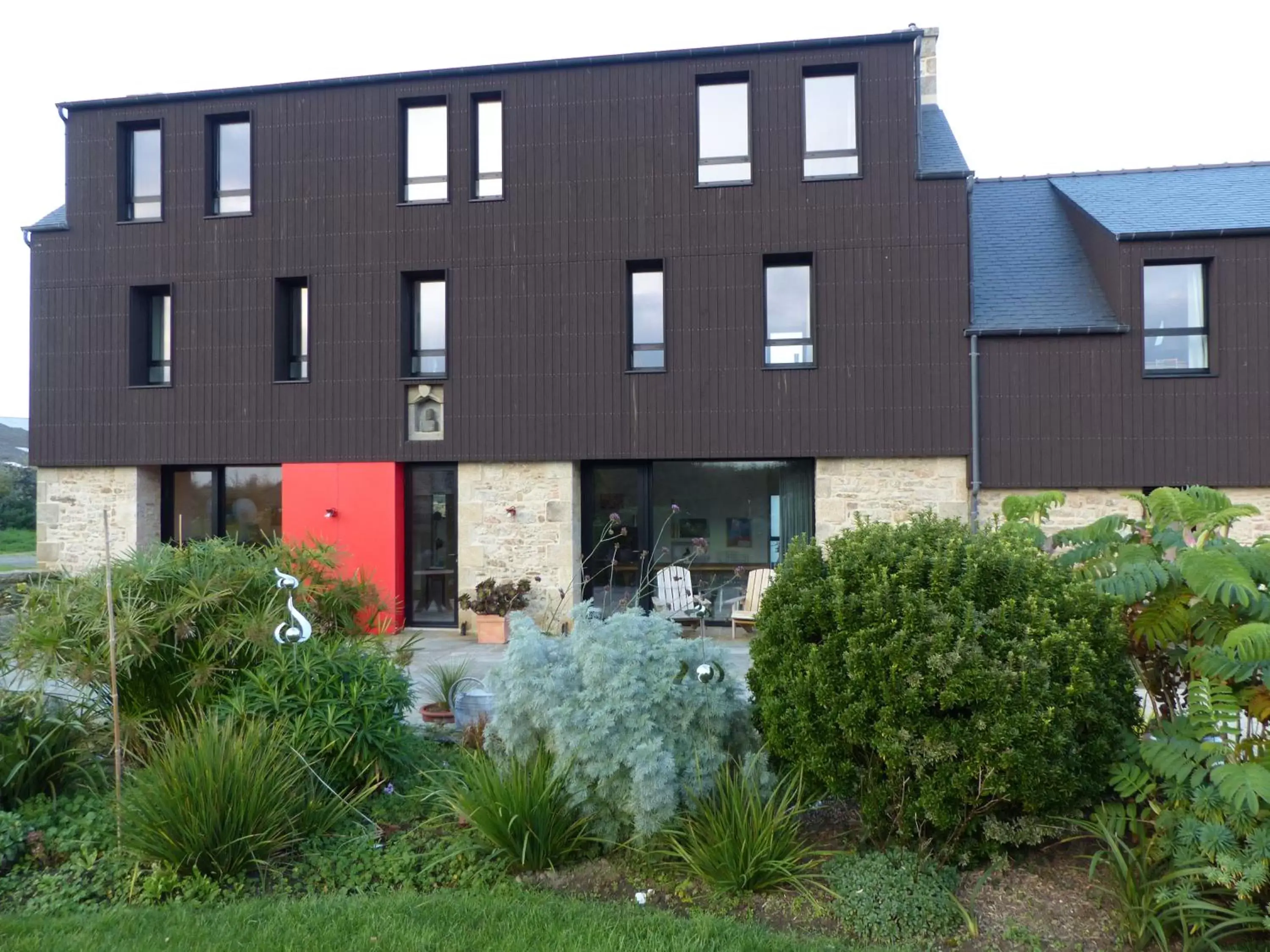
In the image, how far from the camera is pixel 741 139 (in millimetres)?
12391

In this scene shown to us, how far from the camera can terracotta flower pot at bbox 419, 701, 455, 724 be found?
673 cm

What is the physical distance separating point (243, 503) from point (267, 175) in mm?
4910

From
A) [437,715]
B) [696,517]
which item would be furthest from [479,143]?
[437,715]

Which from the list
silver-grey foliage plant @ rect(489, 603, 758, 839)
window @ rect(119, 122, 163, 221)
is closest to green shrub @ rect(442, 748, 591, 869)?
silver-grey foliage plant @ rect(489, 603, 758, 839)

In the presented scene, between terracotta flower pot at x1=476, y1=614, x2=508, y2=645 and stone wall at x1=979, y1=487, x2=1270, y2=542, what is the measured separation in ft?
21.0

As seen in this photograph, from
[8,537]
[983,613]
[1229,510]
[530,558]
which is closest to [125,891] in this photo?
[983,613]

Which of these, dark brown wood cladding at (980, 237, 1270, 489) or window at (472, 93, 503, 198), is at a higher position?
window at (472, 93, 503, 198)

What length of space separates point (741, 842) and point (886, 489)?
8722 millimetres

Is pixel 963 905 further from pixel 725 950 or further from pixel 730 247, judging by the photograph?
pixel 730 247

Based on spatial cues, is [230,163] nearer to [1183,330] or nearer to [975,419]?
[975,419]

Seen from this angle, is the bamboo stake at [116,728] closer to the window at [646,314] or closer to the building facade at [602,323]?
the building facade at [602,323]

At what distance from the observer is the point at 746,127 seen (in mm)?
12375

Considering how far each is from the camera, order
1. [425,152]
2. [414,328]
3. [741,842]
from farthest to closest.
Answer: [414,328] < [425,152] < [741,842]

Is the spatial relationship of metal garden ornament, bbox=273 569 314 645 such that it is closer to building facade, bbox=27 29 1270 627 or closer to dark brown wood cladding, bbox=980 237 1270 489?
building facade, bbox=27 29 1270 627
